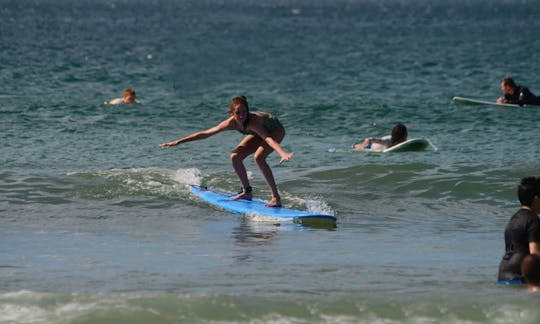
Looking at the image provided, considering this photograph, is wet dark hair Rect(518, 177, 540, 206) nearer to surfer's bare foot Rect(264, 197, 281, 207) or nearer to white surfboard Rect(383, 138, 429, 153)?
surfer's bare foot Rect(264, 197, 281, 207)

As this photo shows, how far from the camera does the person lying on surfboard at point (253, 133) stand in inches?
556

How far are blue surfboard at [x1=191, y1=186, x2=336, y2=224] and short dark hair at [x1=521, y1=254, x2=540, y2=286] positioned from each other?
445 cm

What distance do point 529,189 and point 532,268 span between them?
667mm

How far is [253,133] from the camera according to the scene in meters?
14.6

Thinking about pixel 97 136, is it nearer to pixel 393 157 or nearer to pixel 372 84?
pixel 393 157

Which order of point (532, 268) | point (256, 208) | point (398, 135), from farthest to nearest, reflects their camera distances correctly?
point (398, 135)
point (256, 208)
point (532, 268)

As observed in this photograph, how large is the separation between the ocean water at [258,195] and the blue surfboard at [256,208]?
15 cm

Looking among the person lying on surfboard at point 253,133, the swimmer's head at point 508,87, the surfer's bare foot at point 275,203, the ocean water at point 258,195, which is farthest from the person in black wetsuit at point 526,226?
the swimmer's head at point 508,87

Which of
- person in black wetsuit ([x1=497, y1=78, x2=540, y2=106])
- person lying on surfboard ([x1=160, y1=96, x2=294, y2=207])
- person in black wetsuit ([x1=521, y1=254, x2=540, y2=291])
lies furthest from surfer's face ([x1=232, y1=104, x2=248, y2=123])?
person in black wetsuit ([x1=497, y1=78, x2=540, y2=106])

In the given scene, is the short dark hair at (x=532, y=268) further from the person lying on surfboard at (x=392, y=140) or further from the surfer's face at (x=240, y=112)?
the person lying on surfboard at (x=392, y=140)

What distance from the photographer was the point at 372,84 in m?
34.5

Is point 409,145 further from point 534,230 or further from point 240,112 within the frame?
point 534,230

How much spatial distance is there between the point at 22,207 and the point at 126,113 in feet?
35.0

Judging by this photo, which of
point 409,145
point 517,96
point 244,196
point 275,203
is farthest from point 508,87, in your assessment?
point 275,203
